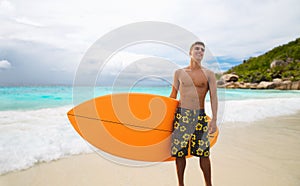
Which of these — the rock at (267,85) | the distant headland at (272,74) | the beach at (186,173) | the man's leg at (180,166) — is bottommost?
the beach at (186,173)

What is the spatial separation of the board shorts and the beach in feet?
1.65

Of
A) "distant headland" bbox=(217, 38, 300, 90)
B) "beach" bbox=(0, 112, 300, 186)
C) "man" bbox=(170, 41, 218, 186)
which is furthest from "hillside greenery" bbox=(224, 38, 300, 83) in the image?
"man" bbox=(170, 41, 218, 186)

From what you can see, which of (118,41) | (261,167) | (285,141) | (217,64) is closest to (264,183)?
(261,167)

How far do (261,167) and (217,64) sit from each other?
54.1 inches

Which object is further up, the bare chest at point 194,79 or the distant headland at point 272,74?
the distant headland at point 272,74

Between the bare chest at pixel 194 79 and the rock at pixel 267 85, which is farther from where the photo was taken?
the rock at pixel 267 85

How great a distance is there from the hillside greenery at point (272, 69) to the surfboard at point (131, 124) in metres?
33.2

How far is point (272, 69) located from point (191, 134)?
44580 millimetres

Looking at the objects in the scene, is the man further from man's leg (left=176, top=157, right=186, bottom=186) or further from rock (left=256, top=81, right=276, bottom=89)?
rock (left=256, top=81, right=276, bottom=89)

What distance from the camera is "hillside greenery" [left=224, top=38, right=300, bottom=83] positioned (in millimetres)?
33031

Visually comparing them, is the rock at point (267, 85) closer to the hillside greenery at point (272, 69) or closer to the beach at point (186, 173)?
the hillside greenery at point (272, 69)

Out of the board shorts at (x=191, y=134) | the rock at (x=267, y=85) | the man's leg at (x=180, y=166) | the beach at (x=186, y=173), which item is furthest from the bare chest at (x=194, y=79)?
the rock at (x=267, y=85)

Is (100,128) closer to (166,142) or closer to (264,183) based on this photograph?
(166,142)

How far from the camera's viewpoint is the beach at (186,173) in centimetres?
215
